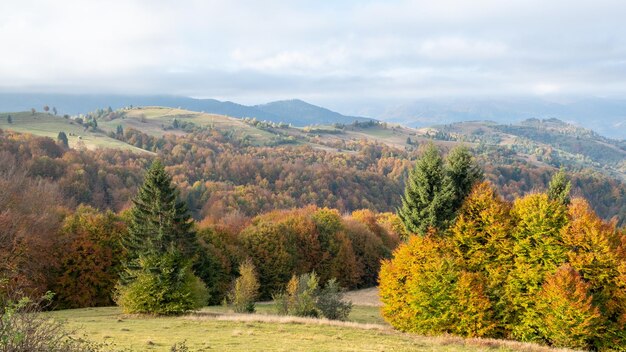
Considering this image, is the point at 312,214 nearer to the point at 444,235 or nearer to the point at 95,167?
the point at 444,235

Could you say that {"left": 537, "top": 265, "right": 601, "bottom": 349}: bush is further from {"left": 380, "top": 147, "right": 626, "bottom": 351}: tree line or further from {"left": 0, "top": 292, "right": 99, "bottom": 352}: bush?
{"left": 0, "top": 292, "right": 99, "bottom": 352}: bush

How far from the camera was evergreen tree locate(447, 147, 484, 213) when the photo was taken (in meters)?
50.9

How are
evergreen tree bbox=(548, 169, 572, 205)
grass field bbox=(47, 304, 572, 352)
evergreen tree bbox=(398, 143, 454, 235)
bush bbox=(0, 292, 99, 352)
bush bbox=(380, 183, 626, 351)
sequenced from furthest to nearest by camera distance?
evergreen tree bbox=(548, 169, 572, 205) < evergreen tree bbox=(398, 143, 454, 235) < bush bbox=(380, 183, 626, 351) < grass field bbox=(47, 304, 572, 352) < bush bbox=(0, 292, 99, 352)

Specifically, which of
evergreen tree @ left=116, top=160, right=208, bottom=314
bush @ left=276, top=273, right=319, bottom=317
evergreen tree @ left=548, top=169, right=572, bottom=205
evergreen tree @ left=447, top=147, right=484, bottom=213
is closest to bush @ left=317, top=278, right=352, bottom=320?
bush @ left=276, top=273, right=319, bottom=317

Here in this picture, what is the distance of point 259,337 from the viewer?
101 feet

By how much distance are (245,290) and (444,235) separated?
72.1ft

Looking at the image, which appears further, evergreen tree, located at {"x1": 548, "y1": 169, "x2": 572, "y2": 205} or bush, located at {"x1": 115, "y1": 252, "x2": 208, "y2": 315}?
evergreen tree, located at {"x1": 548, "y1": 169, "x2": 572, "y2": 205}

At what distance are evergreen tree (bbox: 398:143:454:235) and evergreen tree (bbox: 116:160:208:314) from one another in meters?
22.4

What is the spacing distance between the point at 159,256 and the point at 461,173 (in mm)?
31407

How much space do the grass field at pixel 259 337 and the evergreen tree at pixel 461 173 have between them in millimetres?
18064

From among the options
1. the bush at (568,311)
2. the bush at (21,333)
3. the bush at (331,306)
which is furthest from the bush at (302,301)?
the bush at (21,333)

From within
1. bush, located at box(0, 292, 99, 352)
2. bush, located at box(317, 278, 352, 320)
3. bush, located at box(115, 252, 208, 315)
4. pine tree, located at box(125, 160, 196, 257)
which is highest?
bush, located at box(0, 292, 99, 352)

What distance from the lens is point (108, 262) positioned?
69.9 meters

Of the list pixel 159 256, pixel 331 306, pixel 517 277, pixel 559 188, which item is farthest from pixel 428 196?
pixel 159 256
